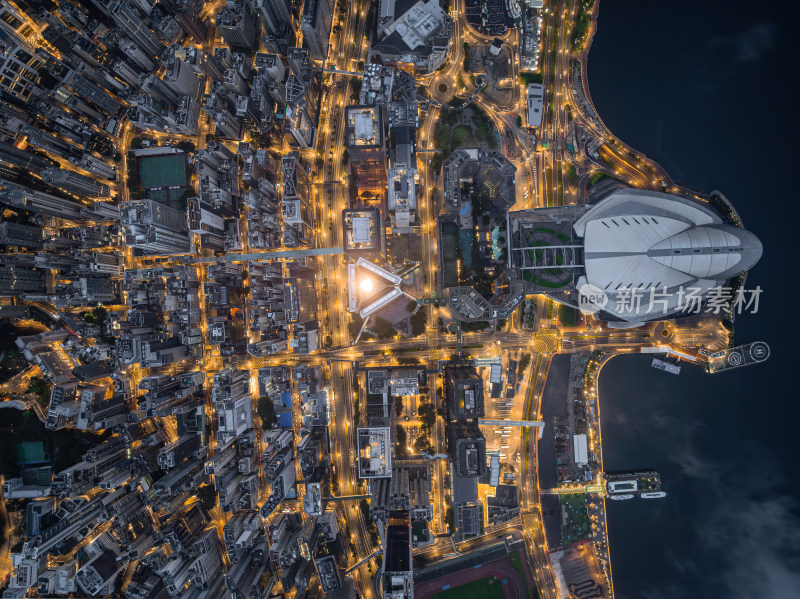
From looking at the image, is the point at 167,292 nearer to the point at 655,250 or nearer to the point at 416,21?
the point at 416,21

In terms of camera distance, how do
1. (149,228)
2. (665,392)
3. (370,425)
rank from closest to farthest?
(149,228), (370,425), (665,392)

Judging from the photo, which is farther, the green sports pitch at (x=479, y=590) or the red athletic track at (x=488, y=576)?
the green sports pitch at (x=479, y=590)

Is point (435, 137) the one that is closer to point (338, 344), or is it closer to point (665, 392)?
point (338, 344)

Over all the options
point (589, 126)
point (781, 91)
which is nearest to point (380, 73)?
point (589, 126)

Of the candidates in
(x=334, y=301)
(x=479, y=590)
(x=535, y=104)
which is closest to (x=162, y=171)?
(x=334, y=301)

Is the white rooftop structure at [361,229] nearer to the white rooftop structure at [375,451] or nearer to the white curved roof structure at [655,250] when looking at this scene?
the white rooftop structure at [375,451]

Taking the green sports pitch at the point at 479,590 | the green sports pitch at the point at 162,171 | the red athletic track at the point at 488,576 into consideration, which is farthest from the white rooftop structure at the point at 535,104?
the green sports pitch at the point at 479,590

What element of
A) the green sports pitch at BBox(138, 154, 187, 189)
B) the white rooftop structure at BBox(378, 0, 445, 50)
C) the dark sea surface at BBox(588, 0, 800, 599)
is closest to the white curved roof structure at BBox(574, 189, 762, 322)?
the dark sea surface at BBox(588, 0, 800, 599)

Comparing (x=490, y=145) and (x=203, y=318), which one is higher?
(x=490, y=145)
